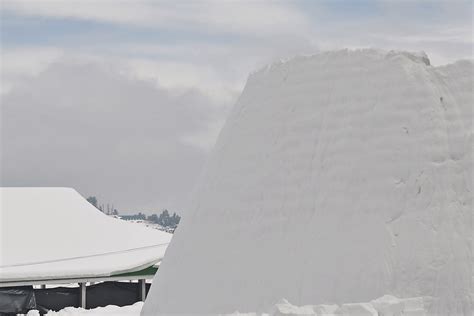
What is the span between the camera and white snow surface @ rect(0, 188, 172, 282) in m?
28.4

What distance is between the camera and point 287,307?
416 inches

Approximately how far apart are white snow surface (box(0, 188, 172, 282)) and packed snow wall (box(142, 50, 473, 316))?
16.7 metres

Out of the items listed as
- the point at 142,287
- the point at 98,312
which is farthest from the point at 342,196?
the point at 142,287

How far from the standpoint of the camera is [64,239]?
32.6 meters

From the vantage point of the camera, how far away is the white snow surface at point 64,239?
93.0ft

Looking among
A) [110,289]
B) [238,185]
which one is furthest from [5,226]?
[238,185]

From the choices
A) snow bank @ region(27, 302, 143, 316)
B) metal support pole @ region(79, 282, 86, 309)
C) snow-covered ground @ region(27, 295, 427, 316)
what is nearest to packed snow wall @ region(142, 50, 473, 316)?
snow-covered ground @ region(27, 295, 427, 316)

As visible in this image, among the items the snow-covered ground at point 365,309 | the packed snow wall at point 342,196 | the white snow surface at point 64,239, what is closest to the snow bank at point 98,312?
the white snow surface at point 64,239

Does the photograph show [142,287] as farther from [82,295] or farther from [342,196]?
[342,196]

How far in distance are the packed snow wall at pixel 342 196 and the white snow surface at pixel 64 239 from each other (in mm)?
16689

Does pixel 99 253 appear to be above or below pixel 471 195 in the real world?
above

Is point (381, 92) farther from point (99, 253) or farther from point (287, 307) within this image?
point (99, 253)

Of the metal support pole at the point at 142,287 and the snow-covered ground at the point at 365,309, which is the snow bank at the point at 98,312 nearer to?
the metal support pole at the point at 142,287

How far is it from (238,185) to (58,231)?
22540 mm
